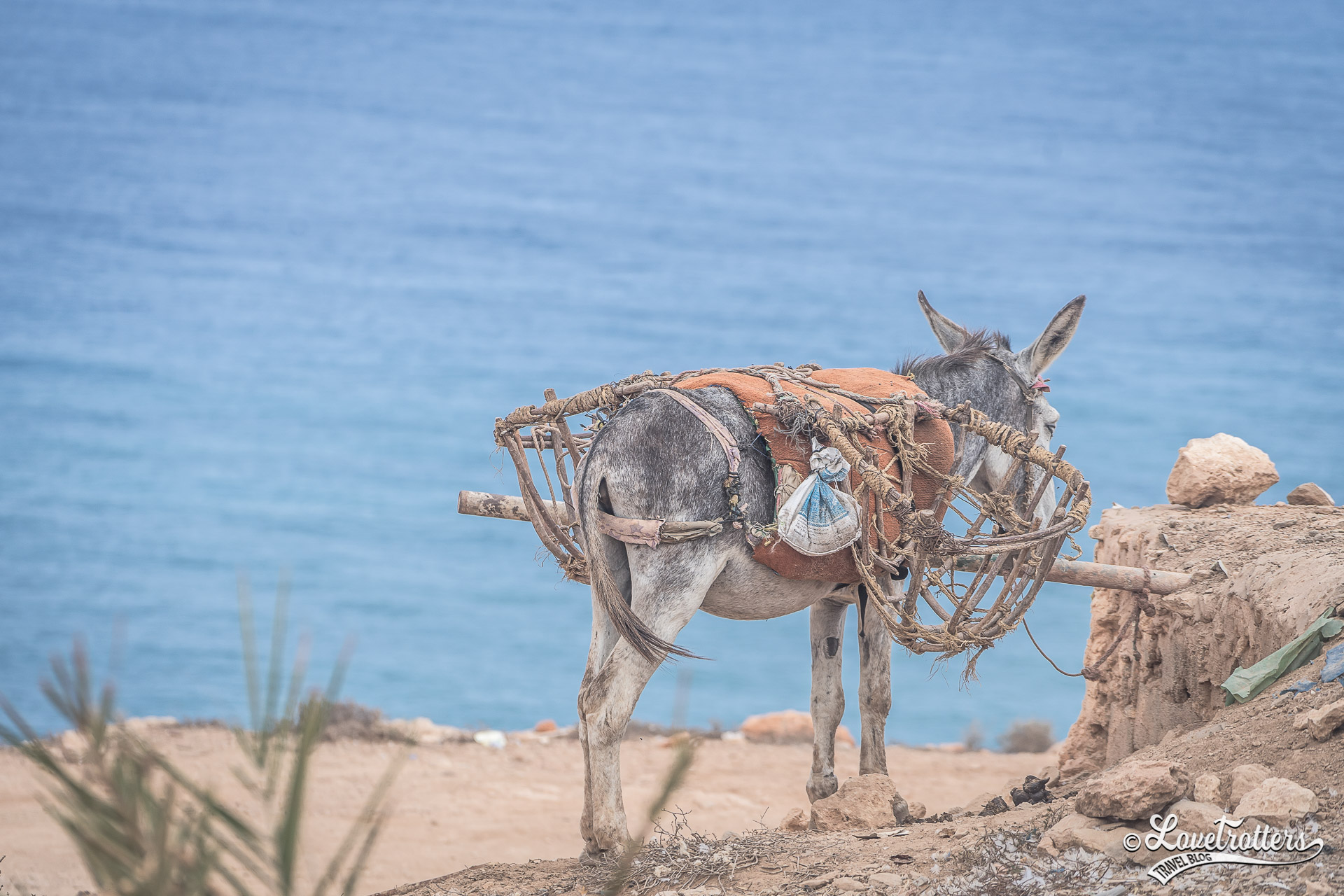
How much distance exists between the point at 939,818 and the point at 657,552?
181 cm

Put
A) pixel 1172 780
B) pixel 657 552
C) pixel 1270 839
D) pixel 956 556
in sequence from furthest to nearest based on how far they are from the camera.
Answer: pixel 956 556
pixel 657 552
pixel 1172 780
pixel 1270 839

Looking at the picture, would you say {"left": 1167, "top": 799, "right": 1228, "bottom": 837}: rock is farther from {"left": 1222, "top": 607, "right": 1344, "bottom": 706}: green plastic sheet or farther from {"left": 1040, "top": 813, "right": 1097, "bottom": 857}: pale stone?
{"left": 1222, "top": 607, "right": 1344, "bottom": 706}: green plastic sheet

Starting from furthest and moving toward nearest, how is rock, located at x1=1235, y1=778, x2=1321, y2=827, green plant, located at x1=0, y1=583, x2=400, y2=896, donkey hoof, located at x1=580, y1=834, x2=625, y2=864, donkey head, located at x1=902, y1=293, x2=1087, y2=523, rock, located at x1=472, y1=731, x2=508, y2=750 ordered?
rock, located at x1=472, y1=731, x2=508, y2=750 → donkey head, located at x1=902, y1=293, x2=1087, y2=523 → donkey hoof, located at x1=580, y1=834, x2=625, y2=864 → rock, located at x1=1235, y1=778, x2=1321, y2=827 → green plant, located at x1=0, y1=583, x2=400, y2=896

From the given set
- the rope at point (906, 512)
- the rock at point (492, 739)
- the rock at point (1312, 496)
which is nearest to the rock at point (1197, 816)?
the rope at point (906, 512)

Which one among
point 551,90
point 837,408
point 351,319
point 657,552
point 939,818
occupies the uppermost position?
point 551,90

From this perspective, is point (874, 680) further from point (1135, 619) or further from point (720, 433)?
point (720, 433)

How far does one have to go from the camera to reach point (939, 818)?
4902mm

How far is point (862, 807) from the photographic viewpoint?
4.91 meters

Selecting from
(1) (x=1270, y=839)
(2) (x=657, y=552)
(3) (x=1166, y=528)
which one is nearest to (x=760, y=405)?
(2) (x=657, y=552)

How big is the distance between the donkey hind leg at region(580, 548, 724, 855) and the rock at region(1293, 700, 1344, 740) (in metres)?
2.02

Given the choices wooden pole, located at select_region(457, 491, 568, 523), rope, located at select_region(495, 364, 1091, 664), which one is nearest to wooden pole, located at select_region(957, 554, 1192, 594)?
rope, located at select_region(495, 364, 1091, 664)

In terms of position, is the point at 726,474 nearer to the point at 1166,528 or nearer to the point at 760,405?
the point at 760,405

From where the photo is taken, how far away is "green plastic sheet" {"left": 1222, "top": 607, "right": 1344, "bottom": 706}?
4387mm

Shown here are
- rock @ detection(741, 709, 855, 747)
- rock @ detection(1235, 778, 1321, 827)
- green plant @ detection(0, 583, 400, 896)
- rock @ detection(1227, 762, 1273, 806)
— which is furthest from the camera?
rock @ detection(741, 709, 855, 747)
